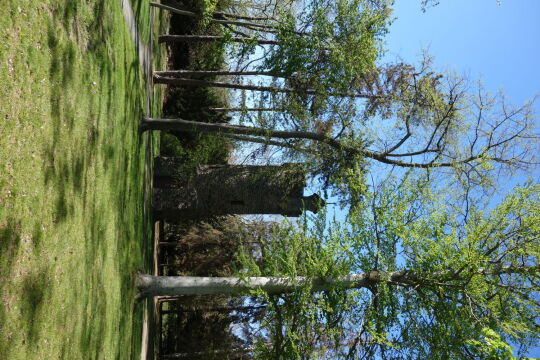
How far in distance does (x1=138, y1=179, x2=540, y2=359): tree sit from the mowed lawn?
2.32 m

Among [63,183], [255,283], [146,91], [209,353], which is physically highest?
[146,91]

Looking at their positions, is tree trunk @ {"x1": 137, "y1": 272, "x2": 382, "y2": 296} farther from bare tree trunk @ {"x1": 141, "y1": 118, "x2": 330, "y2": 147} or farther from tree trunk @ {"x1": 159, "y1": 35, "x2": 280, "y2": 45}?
tree trunk @ {"x1": 159, "y1": 35, "x2": 280, "y2": 45}

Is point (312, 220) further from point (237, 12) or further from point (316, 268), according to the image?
point (237, 12)

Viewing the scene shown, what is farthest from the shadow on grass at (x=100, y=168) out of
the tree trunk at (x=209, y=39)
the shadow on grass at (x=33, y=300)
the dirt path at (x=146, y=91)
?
the tree trunk at (x=209, y=39)

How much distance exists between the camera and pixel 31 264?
5957mm

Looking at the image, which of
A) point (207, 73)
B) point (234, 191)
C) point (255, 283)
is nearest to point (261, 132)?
point (234, 191)

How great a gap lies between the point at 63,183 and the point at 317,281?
5869 mm

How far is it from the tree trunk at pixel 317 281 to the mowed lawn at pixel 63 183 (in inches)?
64.2

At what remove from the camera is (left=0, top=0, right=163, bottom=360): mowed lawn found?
220 inches

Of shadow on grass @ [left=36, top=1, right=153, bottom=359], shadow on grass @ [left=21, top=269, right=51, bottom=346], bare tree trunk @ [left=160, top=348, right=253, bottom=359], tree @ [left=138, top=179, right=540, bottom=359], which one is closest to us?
shadow on grass @ [left=21, top=269, right=51, bottom=346]

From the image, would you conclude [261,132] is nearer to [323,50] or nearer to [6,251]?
[323,50]

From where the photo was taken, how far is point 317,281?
34.3 feet

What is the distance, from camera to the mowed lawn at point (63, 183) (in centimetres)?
559

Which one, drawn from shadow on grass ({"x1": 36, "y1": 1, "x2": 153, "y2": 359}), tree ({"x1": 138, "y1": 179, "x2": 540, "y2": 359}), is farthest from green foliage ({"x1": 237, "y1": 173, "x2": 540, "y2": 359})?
shadow on grass ({"x1": 36, "y1": 1, "x2": 153, "y2": 359})
